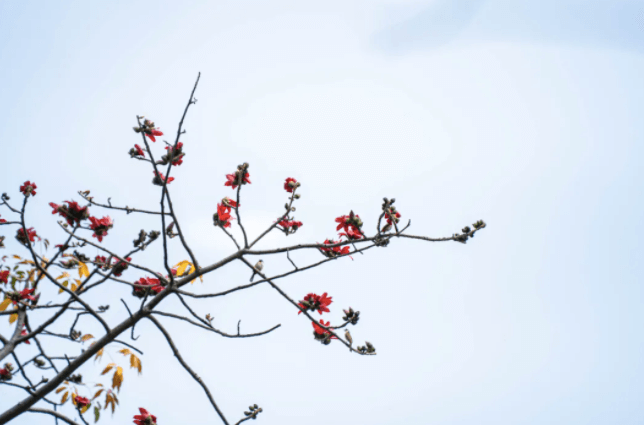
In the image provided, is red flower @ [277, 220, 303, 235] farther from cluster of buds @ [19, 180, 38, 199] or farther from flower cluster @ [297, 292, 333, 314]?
cluster of buds @ [19, 180, 38, 199]

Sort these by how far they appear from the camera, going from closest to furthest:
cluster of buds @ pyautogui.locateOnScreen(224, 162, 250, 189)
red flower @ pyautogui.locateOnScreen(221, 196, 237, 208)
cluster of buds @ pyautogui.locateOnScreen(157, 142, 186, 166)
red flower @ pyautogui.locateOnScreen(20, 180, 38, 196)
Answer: cluster of buds @ pyautogui.locateOnScreen(157, 142, 186, 166) < cluster of buds @ pyautogui.locateOnScreen(224, 162, 250, 189) < red flower @ pyautogui.locateOnScreen(221, 196, 237, 208) < red flower @ pyautogui.locateOnScreen(20, 180, 38, 196)

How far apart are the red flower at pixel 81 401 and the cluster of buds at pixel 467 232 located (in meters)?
3.27

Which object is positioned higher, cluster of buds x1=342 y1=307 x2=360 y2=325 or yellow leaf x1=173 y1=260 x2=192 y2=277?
yellow leaf x1=173 y1=260 x2=192 y2=277

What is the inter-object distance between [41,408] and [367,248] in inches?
92.0

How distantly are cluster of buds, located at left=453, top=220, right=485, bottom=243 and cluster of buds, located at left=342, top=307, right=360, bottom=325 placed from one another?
771 millimetres

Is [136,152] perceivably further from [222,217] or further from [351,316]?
[351,316]

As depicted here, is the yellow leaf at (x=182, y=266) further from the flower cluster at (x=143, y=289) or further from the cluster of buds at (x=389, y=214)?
the cluster of buds at (x=389, y=214)

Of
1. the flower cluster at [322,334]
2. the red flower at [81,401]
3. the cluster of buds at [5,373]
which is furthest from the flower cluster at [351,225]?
the cluster of buds at [5,373]

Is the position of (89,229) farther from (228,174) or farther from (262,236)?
(262,236)

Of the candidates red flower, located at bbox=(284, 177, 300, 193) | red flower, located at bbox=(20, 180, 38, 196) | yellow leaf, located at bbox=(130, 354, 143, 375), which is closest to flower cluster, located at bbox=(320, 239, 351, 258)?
red flower, located at bbox=(284, 177, 300, 193)

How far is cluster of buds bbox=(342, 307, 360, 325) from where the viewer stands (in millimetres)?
2611

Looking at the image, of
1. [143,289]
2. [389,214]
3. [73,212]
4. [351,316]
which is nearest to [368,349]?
[351,316]

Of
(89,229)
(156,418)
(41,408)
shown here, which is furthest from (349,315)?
(41,408)

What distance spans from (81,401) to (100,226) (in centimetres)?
166
